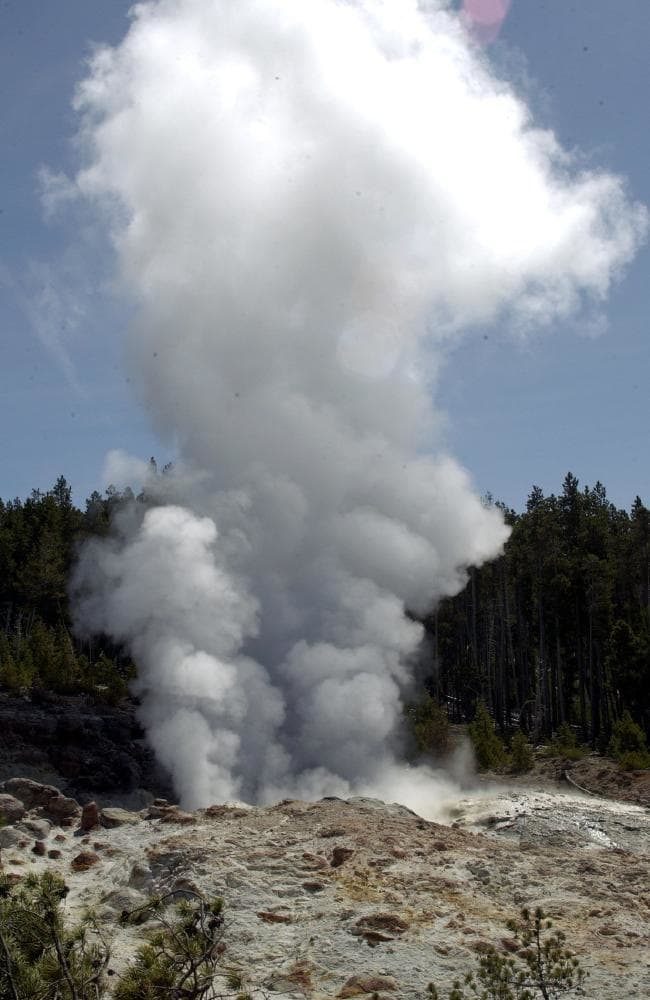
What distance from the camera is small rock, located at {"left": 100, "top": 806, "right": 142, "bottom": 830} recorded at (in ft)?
59.4

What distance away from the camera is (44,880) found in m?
7.57

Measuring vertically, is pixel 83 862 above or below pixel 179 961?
above

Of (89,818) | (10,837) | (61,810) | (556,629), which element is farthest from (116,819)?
(556,629)

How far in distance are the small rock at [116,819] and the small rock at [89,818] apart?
155mm

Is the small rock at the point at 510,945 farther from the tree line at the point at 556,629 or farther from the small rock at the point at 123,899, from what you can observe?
the tree line at the point at 556,629

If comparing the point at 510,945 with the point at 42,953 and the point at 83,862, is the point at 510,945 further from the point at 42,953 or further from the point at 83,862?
the point at 83,862

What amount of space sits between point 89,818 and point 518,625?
3434 centimetres

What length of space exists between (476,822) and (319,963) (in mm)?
9576

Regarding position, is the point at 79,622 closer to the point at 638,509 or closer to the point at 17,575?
the point at 17,575

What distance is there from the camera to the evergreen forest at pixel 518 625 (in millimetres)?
37094

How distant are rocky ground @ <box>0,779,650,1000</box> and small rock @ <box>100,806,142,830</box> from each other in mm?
28

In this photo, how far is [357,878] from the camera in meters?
14.0

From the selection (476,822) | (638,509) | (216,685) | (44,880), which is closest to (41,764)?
(216,685)

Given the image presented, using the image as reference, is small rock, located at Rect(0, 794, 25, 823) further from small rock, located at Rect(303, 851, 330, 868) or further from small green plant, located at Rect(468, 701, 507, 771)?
small green plant, located at Rect(468, 701, 507, 771)
